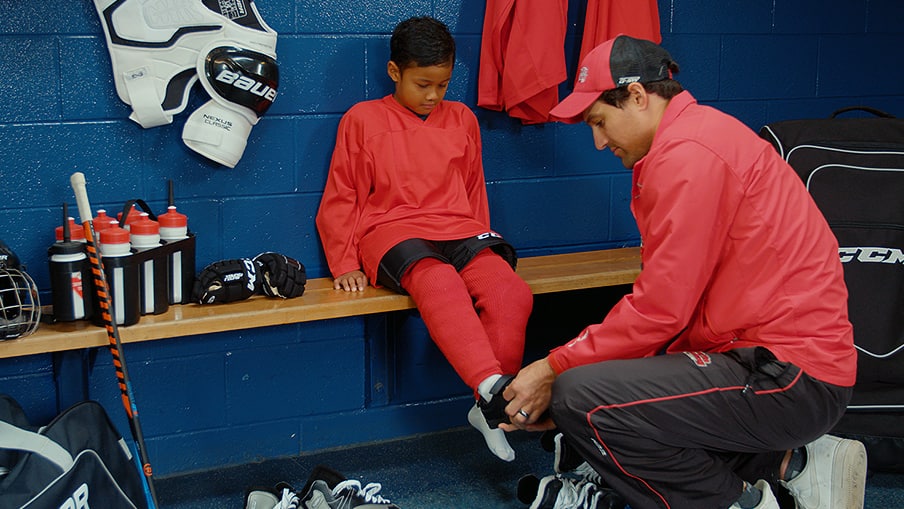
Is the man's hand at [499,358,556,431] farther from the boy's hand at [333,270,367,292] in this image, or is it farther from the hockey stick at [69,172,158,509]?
the hockey stick at [69,172,158,509]

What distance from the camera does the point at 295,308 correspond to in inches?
88.8

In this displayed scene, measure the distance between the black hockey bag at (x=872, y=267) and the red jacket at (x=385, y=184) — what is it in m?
0.94

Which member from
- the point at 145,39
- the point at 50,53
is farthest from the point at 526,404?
the point at 50,53

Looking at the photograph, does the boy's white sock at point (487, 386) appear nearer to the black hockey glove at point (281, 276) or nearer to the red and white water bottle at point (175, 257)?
the black hockey glove at point (281, 276)

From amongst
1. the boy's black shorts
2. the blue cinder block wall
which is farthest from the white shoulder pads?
the boy's black shorts

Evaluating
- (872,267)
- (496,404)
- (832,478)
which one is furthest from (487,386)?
(872,267)

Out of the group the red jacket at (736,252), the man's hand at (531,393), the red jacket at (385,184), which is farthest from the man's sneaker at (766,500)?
the red jacket at (385,184)

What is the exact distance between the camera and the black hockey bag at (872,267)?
2.36m

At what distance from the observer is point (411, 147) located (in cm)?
252

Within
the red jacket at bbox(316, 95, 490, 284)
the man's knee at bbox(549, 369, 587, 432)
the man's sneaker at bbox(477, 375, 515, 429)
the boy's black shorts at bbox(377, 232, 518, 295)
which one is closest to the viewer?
the man's knee at bbox(549, 369, 587, 432)

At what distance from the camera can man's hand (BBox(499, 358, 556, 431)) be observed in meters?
1.99

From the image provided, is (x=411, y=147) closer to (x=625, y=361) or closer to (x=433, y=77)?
(x=433, y=77)

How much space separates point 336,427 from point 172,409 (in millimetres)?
478

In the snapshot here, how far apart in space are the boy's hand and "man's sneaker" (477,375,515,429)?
0.49 m
